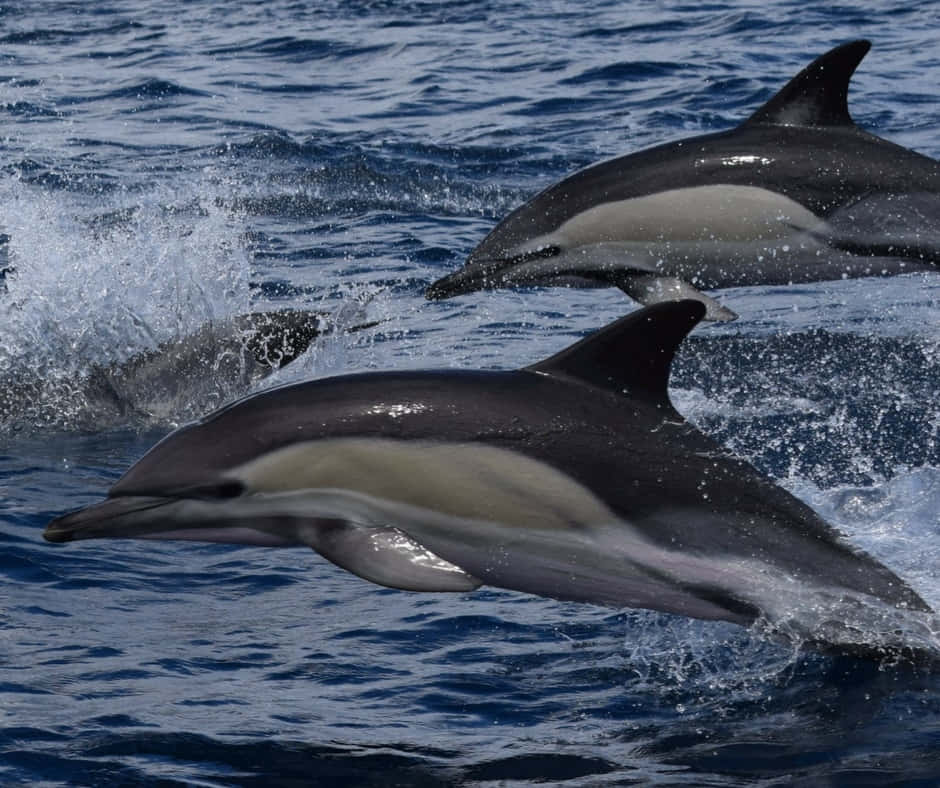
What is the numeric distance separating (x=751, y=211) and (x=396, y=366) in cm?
298

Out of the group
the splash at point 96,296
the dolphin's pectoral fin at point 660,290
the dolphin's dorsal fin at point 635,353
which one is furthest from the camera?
the splash at point 96,296

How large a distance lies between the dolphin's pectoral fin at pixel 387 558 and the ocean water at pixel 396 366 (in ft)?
1.93

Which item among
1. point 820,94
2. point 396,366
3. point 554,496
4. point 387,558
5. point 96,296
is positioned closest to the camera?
point 387,558

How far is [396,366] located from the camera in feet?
33.7

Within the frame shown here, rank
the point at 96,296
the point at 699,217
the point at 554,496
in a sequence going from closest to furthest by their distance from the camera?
the point at 554,496
the point at 699,217
the point at 96,296

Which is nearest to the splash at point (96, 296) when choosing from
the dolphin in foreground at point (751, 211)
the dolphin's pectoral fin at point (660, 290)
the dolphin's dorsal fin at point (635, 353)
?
the dolphin in foreground at point (751, 211)

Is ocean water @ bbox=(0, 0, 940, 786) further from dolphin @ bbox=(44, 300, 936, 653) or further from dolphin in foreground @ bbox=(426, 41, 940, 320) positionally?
dolphin in foreground @ bbox=(426, 41, 940, 320)

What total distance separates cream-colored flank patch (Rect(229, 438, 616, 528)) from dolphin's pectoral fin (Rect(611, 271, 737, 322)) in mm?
2539

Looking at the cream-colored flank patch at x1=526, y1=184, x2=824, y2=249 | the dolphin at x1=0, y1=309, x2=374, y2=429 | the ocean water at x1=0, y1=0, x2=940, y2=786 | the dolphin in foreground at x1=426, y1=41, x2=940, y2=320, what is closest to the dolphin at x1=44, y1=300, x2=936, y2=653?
the ocean water at x1=0, y1=0, x2=940, y2=786

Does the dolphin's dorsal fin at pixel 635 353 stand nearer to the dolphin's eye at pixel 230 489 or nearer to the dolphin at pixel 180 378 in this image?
the dolphin's eye at pixel 230 489

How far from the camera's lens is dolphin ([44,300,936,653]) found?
16.7 feet

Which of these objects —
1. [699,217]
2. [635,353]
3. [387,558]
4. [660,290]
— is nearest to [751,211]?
[699,217]

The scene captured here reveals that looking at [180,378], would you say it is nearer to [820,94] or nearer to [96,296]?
[96,296]

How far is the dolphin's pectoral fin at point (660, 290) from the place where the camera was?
24.8ft
